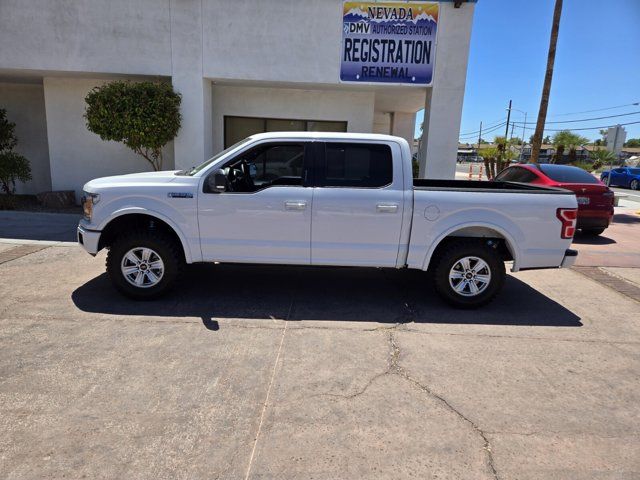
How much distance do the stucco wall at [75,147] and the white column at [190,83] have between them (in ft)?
4.59

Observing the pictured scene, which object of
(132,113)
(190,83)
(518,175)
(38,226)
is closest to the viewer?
(38,226)

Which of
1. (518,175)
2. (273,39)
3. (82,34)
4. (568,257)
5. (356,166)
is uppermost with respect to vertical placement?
(273,39)

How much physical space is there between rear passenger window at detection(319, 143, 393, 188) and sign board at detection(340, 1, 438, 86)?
20.2 ft

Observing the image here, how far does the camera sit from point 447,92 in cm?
1073

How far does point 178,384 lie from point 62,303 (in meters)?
2.50

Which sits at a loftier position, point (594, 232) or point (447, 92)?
point (447, 92)

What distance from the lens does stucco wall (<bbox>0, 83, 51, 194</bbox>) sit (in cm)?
1305

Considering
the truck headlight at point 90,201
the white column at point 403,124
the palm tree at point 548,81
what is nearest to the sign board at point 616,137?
the palm tree at point 548,81

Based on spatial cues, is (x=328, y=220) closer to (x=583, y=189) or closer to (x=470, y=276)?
(x=470, y=276)

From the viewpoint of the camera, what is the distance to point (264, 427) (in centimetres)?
301

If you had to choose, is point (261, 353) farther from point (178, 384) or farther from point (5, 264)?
point (5, 264)

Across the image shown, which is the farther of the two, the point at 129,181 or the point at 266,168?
the point at 266,168

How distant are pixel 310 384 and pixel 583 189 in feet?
28.0

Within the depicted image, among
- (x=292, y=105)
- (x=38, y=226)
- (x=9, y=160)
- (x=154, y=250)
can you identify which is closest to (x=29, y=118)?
(x=9, y=160)
